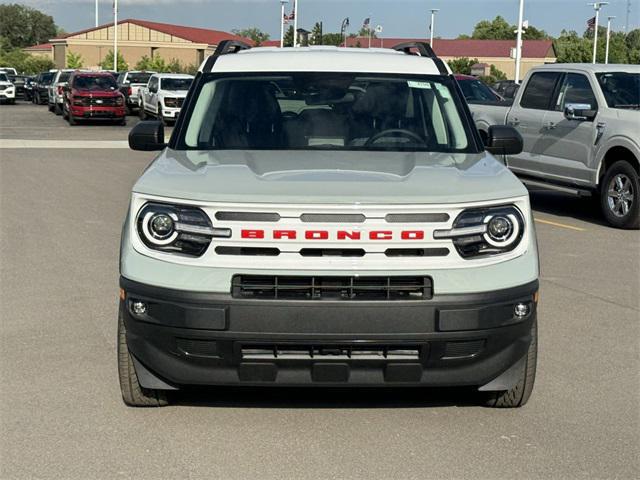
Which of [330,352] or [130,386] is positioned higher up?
[330,352]

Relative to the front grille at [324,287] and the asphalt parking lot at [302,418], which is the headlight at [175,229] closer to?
the front grille at [324,287]

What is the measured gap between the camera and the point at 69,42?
111 metres

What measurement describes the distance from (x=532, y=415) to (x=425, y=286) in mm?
1167

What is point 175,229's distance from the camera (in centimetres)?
488

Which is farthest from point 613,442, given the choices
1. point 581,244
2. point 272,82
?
point 581,244

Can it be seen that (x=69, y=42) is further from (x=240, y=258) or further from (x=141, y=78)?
(x=240, y=258)

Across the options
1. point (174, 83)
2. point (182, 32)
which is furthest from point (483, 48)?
point (174, 83)

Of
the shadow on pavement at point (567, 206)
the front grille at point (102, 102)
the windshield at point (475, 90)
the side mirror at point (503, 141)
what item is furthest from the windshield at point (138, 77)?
the side mirror at point (503, 141)

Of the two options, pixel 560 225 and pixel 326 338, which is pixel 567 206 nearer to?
pixel 560 225

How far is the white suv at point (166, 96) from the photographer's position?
35156mm

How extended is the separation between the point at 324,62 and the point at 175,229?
2.21 meters

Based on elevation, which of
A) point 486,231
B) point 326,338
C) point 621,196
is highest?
point 486,231

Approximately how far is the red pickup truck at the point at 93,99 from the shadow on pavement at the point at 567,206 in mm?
21274

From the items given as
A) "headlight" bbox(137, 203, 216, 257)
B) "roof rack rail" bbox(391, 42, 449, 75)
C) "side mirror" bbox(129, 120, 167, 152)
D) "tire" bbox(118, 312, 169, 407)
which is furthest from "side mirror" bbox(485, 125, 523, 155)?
"tire" bbox(118, 312, 169, 407)
